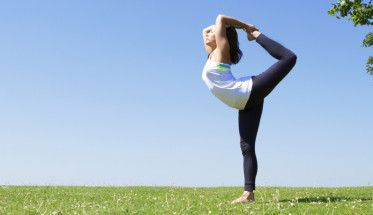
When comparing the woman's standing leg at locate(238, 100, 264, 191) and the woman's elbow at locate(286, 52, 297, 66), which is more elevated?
the woman's elbow at locate(286, 52, 297, 66)

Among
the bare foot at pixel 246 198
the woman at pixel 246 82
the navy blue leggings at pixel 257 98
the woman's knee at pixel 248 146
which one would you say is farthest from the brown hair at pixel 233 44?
the bare foot at pixel 246 198

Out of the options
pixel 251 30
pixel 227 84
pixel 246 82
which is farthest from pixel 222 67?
pixel 251 30

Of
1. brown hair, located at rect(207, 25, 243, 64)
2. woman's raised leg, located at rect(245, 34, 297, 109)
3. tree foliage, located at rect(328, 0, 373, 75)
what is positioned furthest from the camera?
tree foliage, located at rect(328, 0, 373, 75)

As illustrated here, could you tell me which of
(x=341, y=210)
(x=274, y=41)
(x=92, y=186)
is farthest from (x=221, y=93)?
(x=92, y=186)

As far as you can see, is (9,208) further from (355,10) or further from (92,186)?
(355,10)

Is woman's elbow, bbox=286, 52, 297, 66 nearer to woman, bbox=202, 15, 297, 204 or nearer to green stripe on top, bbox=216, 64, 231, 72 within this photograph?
woman, bbox=202, 15, 297, 204

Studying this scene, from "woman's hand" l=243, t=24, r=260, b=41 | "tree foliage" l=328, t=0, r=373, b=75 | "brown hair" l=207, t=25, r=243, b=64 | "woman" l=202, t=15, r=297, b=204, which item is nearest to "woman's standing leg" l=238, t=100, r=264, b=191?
"woman" l=202, t=15, r=297, b=204

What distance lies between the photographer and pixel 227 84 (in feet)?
22.9

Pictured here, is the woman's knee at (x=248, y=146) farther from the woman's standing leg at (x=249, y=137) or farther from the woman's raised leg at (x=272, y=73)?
the woman's raised leg at (x=272, y=73)

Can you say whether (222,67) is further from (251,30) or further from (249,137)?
(249,137)

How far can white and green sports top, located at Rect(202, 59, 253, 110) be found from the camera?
697 centimetres

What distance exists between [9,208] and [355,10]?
11693mm

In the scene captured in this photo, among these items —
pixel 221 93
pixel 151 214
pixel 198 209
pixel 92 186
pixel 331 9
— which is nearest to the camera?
pixel 151 214

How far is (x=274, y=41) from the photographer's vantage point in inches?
286
